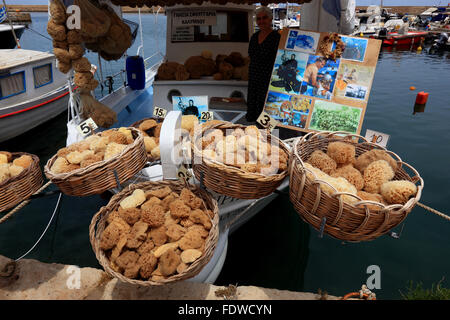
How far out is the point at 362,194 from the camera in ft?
6.41

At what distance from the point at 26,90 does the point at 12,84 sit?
0.60 metres

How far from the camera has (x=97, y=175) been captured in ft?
7.32

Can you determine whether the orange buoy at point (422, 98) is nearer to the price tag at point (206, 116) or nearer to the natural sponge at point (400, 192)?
the price tag at point (206, 116)

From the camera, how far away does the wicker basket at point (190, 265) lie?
1.79 m

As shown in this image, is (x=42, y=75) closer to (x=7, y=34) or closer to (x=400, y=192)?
(x=7, y=34)

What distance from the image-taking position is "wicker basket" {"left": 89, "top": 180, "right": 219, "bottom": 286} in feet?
5.86

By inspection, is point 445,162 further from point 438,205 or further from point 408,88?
point 408,88

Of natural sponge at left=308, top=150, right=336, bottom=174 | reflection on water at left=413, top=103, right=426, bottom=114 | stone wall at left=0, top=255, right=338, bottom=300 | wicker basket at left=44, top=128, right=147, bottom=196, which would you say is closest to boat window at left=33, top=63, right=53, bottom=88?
stone wall at left=0, top=255, right=338, bottom=300

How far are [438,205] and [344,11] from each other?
460 centimetres

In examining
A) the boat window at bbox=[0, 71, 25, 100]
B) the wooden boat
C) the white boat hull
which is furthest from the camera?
the wooden boat

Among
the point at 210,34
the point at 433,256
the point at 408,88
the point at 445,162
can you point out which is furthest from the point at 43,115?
the point at 408,88

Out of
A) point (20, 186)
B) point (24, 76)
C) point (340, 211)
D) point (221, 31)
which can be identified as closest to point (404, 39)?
point (221, 31)

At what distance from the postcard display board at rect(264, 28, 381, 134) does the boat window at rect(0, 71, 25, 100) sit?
786 centimetres

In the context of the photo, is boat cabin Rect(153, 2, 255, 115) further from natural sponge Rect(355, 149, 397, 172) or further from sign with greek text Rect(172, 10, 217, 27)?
natural sponge Rect(355, 149, 397, 172)
